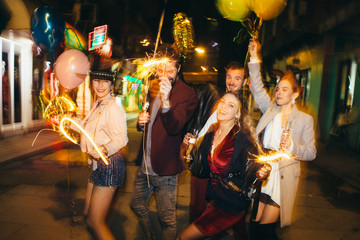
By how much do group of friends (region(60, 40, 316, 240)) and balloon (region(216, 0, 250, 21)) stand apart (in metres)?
0.87

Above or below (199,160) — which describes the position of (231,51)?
above

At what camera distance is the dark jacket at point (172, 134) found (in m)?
2.41

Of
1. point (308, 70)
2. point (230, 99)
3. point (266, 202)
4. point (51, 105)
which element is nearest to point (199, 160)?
point (230, 99)

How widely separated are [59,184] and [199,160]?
3.82 metres

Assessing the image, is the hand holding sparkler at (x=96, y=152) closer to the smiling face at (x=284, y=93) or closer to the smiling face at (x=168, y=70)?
the smiling face at (x=168, y=70)

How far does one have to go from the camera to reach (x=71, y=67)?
319 cm

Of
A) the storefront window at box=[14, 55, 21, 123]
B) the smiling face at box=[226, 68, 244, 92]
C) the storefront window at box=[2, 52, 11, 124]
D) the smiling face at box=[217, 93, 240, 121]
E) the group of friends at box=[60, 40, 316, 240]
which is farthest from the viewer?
the storefront window at box=[14, 55, 21, 123]

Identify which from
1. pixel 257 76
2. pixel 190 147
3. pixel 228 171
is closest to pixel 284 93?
pixel 257 76

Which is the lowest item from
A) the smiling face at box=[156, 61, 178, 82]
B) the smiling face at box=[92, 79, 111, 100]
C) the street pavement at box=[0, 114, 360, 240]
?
the street pavement at box=[0, 114, 360, 240]

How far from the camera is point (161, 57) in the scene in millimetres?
2480

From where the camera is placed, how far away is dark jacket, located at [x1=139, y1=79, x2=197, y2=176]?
2.41m

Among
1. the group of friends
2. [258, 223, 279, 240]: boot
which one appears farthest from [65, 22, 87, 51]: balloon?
[258, 223, 279, 240]: boot

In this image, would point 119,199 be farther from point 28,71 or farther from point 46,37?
point 28,71

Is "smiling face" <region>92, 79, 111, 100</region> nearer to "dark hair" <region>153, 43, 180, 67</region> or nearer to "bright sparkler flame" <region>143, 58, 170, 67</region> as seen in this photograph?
"bright sparkler flame" <region>143, 58, 170, 67</region>
